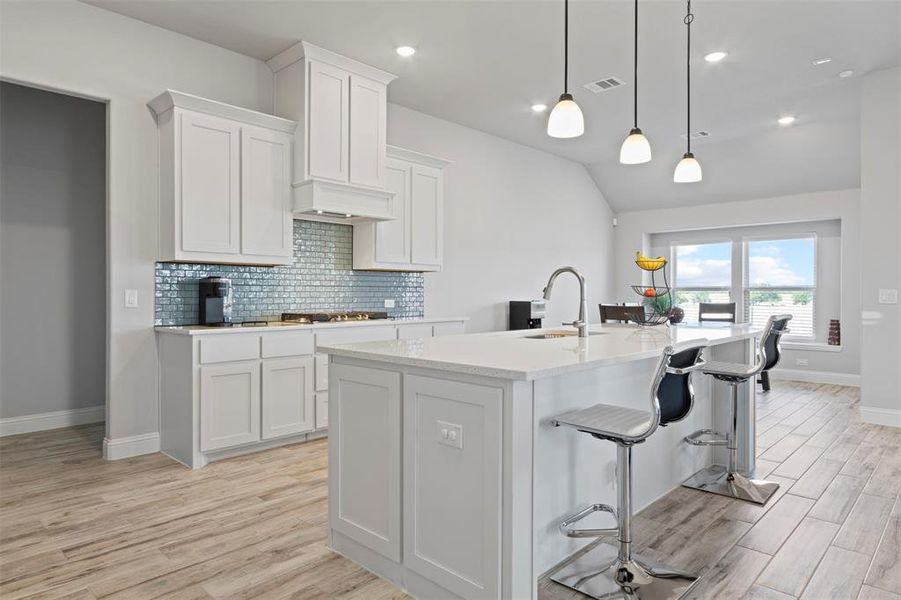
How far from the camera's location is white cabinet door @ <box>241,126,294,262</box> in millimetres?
4078

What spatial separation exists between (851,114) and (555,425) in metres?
5.95

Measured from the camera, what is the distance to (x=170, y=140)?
12.5 ft

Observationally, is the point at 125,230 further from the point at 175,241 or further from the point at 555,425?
the point at 555,425

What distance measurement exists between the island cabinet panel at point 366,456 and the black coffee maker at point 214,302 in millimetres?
1957

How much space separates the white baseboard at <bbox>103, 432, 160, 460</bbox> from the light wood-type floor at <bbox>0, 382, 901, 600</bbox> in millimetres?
93

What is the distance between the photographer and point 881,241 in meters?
4.83

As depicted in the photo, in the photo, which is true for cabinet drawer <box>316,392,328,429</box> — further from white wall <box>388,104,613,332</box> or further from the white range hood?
white wall <box>388,104,613,332</box>

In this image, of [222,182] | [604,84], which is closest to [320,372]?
[222,182]

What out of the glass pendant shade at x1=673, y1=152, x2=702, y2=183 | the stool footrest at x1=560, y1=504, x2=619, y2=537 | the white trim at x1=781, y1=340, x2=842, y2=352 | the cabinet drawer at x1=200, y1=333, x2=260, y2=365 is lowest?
the stool footrest at x1=560, y1=504, x2=619, y2=537

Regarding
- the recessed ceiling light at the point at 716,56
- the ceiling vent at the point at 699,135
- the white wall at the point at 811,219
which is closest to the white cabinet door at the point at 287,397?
the recessed ceiling light at the point at 716,56

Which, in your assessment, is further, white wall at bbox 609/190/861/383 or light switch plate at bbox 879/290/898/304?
white wall at bbox 609/190/861/383

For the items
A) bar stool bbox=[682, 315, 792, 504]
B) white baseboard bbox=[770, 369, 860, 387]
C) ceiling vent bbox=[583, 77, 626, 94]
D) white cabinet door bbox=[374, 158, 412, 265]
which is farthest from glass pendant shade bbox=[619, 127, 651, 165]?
white baseboard bbox=[770, 369, 860, 387]

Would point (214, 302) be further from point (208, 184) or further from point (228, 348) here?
point (208, 184)

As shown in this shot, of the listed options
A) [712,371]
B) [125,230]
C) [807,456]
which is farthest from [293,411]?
[807,456]
